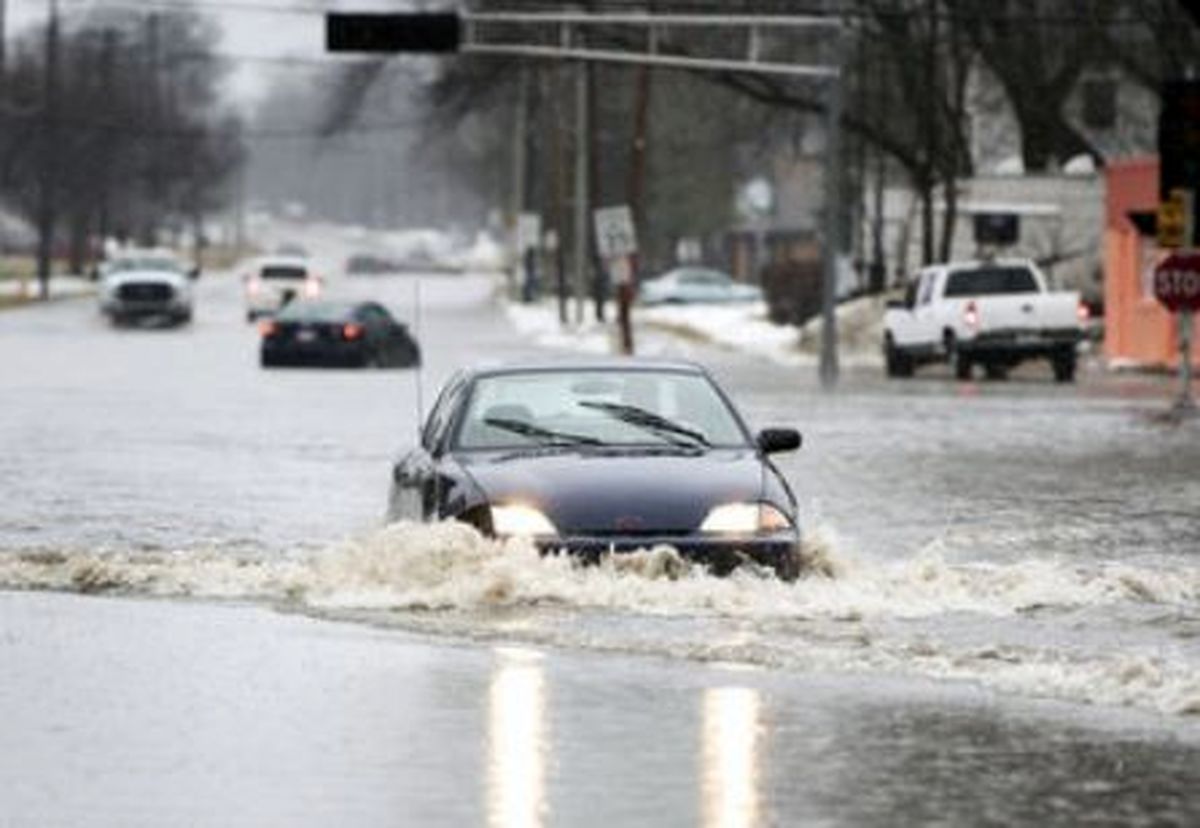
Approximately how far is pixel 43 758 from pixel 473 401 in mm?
6774

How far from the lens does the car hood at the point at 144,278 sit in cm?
→ 8400

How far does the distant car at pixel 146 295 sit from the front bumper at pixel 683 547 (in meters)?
68.1

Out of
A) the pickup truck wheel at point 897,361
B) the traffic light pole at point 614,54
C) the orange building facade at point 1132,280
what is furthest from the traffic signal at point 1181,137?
the orange building facade at point 1132,280

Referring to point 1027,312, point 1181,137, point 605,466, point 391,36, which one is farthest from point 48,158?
point 605,466

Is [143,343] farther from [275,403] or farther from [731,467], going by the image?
[731,467]

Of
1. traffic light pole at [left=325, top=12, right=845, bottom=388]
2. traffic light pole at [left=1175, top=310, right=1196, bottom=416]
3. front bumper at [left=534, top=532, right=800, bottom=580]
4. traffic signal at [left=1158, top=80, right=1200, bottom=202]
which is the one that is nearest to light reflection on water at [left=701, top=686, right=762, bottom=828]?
front bumper at [left=534, top=532, right=800, bottom=580]

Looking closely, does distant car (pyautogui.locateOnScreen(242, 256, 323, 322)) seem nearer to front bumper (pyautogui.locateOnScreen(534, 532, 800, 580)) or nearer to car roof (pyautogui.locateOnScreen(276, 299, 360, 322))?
car roof (pyautogui.locateOnScreen(276, 299, 360, 322))

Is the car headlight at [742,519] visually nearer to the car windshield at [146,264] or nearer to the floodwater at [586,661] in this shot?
the floodwater at [586,661]

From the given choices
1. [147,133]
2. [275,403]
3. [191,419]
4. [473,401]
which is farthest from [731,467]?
[147,133]

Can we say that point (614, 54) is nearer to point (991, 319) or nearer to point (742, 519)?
point (991, 319)

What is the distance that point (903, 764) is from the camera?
11.8 m

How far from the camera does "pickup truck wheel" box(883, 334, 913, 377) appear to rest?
187ft

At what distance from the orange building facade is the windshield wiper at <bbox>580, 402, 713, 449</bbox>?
40.5 m

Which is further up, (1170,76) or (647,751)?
(1170,76)
